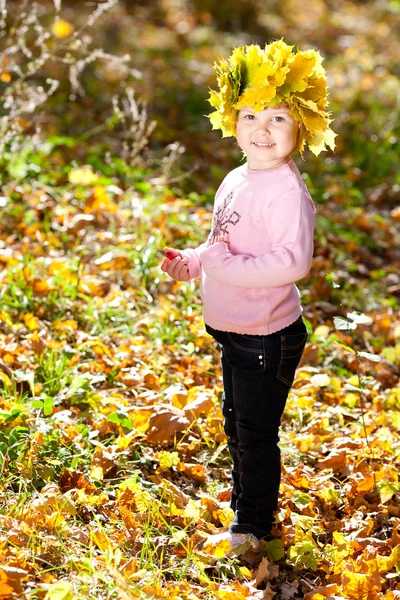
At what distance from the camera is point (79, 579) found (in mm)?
2424

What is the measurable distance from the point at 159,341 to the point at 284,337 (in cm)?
142

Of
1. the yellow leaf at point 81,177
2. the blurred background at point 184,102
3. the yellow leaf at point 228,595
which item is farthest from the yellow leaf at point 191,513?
the yellow leaf at point 81,177

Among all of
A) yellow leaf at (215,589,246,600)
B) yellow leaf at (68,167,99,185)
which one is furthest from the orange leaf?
yellow leaf at (68,167,99,185)

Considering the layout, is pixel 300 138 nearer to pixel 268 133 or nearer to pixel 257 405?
pixel 268 133

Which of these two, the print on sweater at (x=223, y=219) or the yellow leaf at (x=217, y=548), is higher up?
the print on sweater at (x=223, y=219)

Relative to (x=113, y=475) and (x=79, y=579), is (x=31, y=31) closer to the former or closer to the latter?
(x=113, y=475)

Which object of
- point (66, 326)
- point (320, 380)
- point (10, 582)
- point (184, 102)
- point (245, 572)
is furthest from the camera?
point (184, 102)

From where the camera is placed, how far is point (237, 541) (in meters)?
2.84

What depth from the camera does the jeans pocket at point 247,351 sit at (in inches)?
105

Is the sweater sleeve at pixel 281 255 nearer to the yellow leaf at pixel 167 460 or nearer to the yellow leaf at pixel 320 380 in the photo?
the yellow leaf at pixel 167 460

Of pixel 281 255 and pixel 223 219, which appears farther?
pixel 223 219

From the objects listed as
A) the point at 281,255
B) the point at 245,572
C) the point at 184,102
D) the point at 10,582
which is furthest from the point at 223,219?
the point at 184,102

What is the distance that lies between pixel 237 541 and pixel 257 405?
20.4 inches

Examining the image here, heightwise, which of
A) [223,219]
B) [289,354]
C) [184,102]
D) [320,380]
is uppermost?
[184,102]
